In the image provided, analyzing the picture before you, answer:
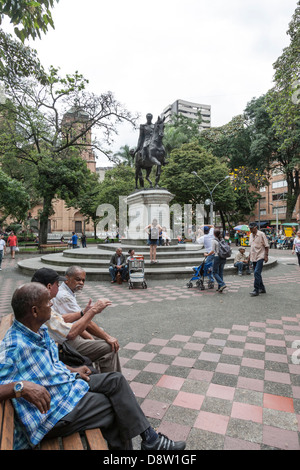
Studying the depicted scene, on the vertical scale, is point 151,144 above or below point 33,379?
above

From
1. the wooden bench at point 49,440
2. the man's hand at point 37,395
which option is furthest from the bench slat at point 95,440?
the man's hand at point 37,395

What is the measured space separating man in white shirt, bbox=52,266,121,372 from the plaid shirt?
28.8 inches

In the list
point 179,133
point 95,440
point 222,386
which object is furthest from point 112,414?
point 179,133

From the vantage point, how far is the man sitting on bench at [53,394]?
64.9 inches

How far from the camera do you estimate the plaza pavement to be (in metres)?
2.38

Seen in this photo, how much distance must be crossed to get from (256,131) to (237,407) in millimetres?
35941

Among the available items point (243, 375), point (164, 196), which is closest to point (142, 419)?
point (243, 375)

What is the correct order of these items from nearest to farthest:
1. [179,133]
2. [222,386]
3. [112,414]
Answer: [112,414]
[222,386]
[179,133]

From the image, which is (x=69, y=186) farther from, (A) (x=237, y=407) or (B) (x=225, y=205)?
(A) (x=237, y=407)

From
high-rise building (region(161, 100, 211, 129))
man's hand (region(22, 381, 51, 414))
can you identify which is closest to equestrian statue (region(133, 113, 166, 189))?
man's hand (region(22, 381, 51, 414))

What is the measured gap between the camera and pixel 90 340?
107 inches

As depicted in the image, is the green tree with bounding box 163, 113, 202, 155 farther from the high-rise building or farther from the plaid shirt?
the high-rise building

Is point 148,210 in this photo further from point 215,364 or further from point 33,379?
A: point 33,379

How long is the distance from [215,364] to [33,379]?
97.1 inches
